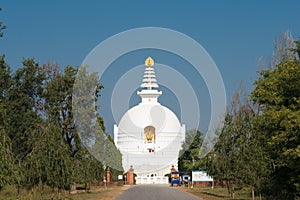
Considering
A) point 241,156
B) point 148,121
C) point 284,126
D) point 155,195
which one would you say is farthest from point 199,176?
point 148,121

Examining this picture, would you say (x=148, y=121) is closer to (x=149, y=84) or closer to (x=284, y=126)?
(x=149, y=84)

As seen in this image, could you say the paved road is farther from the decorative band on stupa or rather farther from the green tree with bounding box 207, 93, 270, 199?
the decorative band on stupa

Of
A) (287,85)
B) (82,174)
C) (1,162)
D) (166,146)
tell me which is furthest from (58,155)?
(166,146)

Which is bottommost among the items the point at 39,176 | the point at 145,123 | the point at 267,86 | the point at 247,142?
the point at 39,176

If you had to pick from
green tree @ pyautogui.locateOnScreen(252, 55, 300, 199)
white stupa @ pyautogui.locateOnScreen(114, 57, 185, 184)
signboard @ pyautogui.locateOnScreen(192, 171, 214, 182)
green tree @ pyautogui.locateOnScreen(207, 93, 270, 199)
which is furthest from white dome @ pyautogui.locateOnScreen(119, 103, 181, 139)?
green tree @ pyautogui.locateOnScreen(252, 55, 300, 199)

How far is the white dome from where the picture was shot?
116875 mm

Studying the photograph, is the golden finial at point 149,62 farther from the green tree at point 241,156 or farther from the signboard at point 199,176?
the green tree at point 241,156

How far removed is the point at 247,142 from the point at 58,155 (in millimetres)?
12955

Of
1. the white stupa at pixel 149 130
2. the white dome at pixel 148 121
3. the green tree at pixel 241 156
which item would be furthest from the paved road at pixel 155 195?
the white dome at pixel 148 121

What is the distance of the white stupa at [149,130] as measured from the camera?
111812mm

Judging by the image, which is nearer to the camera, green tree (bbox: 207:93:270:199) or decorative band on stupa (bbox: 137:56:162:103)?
green tree (bbox: 207:93:270:199)

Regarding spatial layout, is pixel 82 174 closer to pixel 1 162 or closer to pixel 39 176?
pixel 39 176

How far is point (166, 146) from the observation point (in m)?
114

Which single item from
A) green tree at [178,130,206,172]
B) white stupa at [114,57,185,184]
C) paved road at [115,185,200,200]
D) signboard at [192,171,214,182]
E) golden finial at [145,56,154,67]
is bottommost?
paved road at [115,185,200,200]
